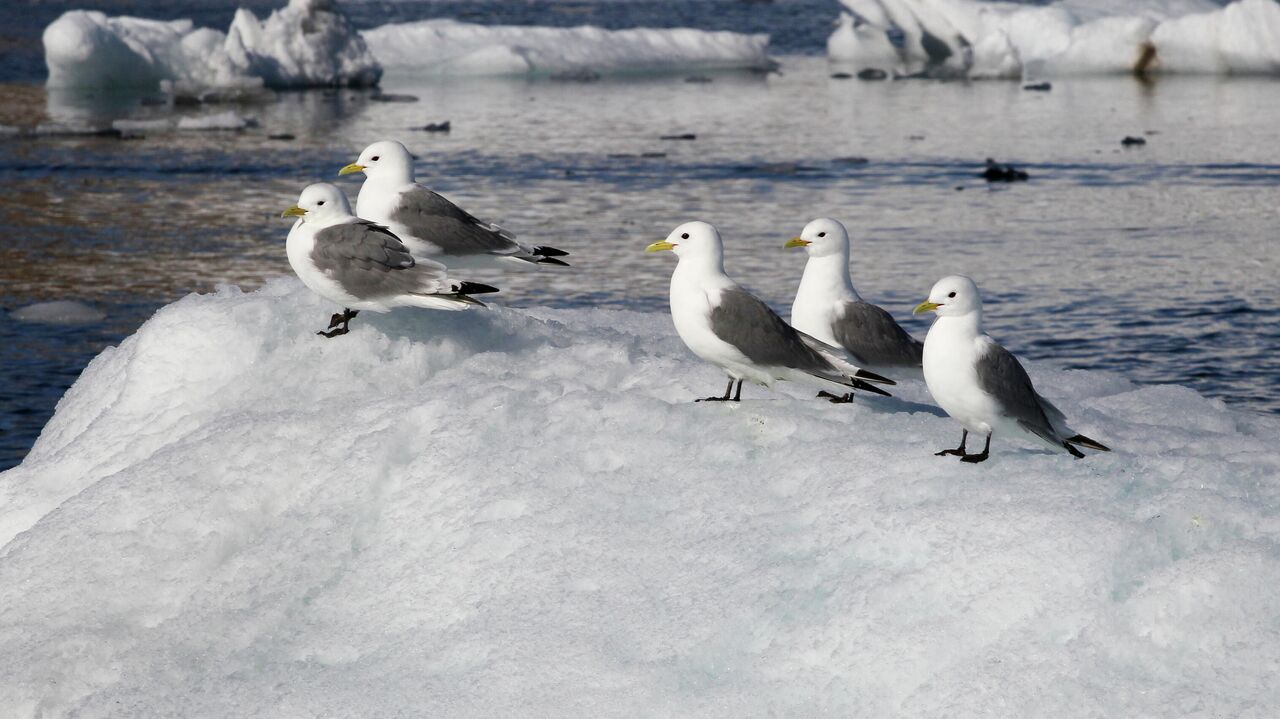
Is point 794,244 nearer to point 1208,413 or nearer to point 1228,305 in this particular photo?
point 1208,413

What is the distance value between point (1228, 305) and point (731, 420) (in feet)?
31.9

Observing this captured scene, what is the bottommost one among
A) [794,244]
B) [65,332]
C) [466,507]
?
[65,332]

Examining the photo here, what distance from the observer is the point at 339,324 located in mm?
6336

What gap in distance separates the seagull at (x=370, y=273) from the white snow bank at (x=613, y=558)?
0.91 feet

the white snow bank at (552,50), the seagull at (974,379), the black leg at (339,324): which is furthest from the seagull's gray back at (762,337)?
the white snow bank at (552,50)

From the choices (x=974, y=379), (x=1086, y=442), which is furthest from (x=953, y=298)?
(x=1086, y=442)

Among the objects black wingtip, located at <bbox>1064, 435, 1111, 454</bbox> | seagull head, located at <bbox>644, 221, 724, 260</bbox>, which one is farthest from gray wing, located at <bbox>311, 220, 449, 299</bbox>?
black wingtip, located at <bbox>1064, 435, 1111, 454</bbox>

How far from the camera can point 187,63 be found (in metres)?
33.1

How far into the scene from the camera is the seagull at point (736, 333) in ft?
17.3

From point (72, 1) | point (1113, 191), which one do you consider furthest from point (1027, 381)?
point (72, 1)

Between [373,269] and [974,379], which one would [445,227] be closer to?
[373,269]

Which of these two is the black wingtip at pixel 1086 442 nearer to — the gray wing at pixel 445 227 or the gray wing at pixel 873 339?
the gray wing at pixel 873 339

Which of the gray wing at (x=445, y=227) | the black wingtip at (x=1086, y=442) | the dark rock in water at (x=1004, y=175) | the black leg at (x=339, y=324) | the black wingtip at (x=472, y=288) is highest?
the gray wing at (x=445, y=227)

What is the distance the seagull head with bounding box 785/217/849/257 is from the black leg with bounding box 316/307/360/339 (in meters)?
1.82
